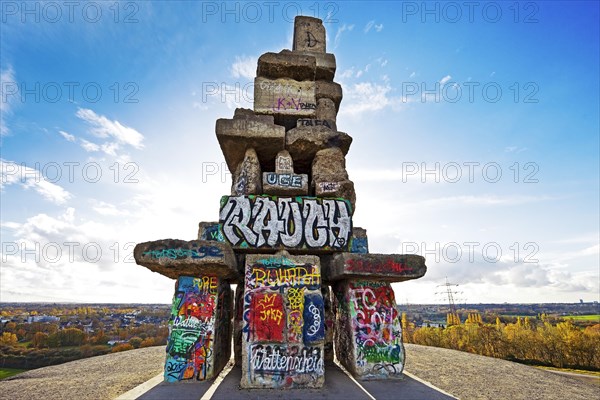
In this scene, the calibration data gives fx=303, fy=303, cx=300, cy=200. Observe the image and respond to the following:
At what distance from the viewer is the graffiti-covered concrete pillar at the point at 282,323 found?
6.19 m

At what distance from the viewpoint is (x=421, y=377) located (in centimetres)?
873

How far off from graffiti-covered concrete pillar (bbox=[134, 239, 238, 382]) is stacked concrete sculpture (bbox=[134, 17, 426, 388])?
0.02 meters

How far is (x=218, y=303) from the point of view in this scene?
23.3 ft

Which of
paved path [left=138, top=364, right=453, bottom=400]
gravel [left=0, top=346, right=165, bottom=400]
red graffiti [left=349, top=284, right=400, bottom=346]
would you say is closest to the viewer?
paved path [left=138, top=364, right=453, bottom=400]

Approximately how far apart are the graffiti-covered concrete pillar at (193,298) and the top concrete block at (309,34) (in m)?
7.88

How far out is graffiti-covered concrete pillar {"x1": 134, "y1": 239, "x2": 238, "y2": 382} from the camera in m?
6.26

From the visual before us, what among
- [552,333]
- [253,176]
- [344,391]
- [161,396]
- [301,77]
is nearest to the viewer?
[161,396]

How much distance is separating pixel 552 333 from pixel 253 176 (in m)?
44.6

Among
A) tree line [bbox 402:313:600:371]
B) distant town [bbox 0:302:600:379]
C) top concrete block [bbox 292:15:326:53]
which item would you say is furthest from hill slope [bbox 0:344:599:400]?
tree line [bbox 402:313:600:371]

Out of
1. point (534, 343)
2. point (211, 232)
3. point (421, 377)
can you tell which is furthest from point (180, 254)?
point (534, 343)

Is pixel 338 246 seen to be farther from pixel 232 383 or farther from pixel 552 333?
pixel 552 333

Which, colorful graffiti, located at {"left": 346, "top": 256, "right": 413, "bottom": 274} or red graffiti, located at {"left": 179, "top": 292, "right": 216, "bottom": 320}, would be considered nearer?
red graffiti, located at {"left": 179, "top": 292, "right": 216, "bottom": 320}

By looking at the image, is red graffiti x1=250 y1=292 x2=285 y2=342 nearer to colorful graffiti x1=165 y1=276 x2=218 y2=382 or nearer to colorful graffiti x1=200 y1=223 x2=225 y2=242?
colorful graffiti x1=165 y1=276 x2=218 y2=382

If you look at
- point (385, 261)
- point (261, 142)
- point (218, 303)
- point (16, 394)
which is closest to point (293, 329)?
point (218, 303)
